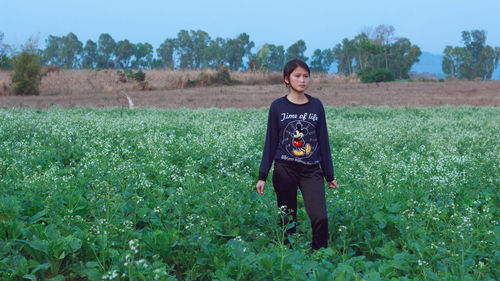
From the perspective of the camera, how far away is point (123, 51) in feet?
349

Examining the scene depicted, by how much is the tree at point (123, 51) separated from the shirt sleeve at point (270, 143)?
107m

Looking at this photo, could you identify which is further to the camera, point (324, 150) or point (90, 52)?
point (90, 52)

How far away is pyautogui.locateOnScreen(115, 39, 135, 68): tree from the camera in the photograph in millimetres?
106062

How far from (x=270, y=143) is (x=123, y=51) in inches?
4264

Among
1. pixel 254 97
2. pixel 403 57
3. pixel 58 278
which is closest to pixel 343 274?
pixel 58 278

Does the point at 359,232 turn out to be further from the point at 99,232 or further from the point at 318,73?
the point at 318,73

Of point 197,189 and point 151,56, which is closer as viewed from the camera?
point 197,189

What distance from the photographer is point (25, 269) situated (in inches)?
153

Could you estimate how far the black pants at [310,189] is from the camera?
179 inches

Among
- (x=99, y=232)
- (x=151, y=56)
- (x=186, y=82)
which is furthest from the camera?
(x=151, y=56)

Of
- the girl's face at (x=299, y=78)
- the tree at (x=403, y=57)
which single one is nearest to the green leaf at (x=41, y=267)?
the girl's face at (x=299, y=78)

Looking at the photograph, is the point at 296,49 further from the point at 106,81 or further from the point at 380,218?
the point at 380,218

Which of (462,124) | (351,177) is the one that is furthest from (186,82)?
(351,177)

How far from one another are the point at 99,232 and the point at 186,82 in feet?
131
